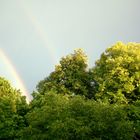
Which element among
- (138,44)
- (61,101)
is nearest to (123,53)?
(138,44)

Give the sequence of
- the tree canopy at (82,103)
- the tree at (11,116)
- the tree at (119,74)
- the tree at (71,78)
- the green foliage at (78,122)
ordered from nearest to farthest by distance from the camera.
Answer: the green foliage at (78,122)
the tree canopy at (82,103)
the tree at (11,116)
the tree at (119,74)
the tree at (71,78)

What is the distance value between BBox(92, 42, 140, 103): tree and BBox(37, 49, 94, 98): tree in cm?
245

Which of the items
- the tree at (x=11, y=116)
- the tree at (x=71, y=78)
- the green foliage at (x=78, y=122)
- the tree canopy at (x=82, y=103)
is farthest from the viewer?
the tree at (x=71, y=78)

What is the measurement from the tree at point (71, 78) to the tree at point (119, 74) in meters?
2.45

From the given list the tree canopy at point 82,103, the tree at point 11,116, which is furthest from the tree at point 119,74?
the tree at point 11,116

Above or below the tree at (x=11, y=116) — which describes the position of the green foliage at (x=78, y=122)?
below

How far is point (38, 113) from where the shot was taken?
5381 centimetres

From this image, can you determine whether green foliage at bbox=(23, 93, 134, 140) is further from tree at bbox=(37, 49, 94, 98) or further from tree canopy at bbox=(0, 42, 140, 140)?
tree at bbox=(37, 49, 94, 98)

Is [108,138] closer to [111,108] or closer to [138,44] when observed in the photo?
[111,108]

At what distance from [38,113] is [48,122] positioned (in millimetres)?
1832

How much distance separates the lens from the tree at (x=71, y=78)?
86.8 meters

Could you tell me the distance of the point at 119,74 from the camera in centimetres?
8406

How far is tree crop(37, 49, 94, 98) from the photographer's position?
86750 mm

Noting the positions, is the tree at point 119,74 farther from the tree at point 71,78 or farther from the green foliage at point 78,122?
the green foliage at point 78,122
